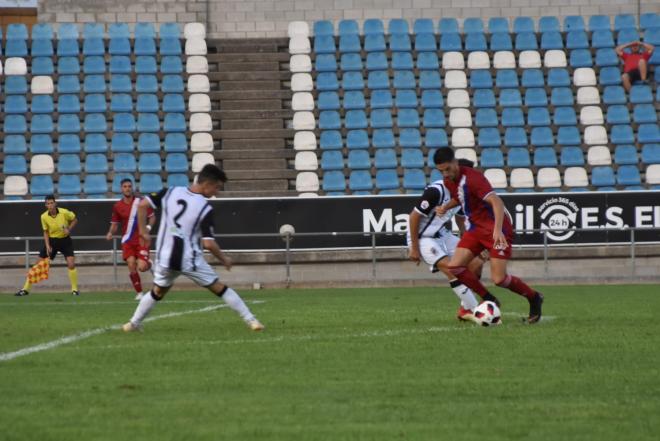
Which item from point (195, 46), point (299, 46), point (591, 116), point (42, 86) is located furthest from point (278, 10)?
point (591, 116)

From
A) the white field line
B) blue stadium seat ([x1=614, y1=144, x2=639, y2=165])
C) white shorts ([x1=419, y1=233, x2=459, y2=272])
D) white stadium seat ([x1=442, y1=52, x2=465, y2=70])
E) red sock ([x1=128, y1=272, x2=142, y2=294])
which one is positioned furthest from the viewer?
white stadium seat ([x1=442, y1=52, x2=465, y2=70])

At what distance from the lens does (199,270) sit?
13.4 m

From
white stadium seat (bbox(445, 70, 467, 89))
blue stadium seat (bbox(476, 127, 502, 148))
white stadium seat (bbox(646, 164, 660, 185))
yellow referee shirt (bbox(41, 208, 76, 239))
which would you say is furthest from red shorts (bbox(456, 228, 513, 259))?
white stadium seat (bbox(445, 70, 467, 89))

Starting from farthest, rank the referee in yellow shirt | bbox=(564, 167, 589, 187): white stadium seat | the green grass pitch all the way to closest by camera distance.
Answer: bbox=(564, 167, 589, 187): white stadium seat < the referee in yellow shirt < the green grass pitch

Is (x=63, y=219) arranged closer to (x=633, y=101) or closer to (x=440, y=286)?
(x=440, y=286)

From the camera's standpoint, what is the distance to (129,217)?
77.0 ft

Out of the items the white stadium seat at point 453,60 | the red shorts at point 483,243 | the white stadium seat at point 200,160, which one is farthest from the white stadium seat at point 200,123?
the red shorts at point 483,243

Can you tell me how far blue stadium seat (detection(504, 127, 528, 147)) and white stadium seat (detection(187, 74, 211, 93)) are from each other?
778 centimetres

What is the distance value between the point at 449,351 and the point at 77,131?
910 inches

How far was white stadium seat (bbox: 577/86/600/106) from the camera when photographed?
34469 millimetres

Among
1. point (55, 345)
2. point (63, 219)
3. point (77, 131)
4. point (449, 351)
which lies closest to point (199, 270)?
point (55, 345)

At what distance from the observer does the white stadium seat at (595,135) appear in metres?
33.3

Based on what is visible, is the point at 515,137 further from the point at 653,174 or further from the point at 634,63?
the point at 634,63

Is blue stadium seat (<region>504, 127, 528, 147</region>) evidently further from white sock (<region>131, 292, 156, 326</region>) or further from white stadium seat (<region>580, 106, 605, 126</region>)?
white sock (<region>131, 292, 156, 326</region>)
